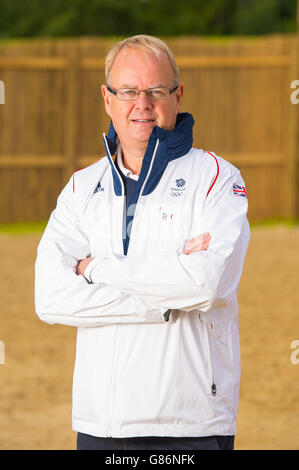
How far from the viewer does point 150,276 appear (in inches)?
98.0

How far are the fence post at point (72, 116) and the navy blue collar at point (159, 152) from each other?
9.58 metres

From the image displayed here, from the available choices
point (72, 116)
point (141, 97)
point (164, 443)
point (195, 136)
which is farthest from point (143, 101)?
point (195, 136)

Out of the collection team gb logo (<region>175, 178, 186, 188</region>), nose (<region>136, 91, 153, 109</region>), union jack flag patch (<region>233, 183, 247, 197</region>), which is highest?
nose (<region>136, 91, 153, 109</region>)

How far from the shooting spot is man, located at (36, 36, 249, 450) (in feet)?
8.00

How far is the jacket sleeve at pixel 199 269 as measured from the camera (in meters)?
2.47

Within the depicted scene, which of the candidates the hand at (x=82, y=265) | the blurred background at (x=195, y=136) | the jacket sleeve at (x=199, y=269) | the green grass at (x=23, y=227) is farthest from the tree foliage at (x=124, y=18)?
the jacket sleeve at (x=199, y=269)

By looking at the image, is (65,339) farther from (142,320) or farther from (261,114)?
(261,114)

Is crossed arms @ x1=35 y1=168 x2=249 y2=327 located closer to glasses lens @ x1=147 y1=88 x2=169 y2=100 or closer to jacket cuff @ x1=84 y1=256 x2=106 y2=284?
jacket cuff @ x1=84 y1=256 x2=106 y2=284

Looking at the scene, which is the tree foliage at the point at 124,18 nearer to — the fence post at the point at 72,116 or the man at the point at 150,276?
the fence post at the point at 72,116

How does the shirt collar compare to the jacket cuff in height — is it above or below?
above

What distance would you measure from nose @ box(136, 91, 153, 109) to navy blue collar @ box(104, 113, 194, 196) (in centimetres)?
9

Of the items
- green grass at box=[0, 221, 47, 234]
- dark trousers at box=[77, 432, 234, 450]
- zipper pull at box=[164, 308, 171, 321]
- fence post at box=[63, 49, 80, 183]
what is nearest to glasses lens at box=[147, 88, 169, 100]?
zipper pull at box=[164, 308, 171, 321]

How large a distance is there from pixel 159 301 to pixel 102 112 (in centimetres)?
1002

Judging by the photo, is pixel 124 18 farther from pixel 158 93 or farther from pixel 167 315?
pixel 167 315
